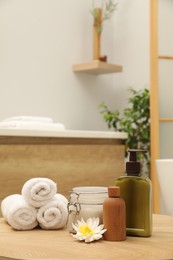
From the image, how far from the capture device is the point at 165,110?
3.38 metres

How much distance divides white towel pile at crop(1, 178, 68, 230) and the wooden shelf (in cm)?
227

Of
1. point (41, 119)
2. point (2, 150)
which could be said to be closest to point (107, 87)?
point (41, 119)

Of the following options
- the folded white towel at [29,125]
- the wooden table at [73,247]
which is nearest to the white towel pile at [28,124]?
the folded white towel at [29,125]

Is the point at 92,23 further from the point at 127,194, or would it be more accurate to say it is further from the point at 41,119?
the point at 127,194

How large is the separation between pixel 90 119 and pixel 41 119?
886mm

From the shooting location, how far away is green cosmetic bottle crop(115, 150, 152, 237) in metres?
1.22

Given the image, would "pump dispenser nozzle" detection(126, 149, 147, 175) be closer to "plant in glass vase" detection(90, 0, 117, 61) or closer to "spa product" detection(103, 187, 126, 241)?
"spa product" detection(103, 187, 126, 241)

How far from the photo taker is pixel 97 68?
3.53 metres

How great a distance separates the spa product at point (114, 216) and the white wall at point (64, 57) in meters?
2.09

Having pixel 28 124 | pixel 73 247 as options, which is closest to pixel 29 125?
pixel 28 124

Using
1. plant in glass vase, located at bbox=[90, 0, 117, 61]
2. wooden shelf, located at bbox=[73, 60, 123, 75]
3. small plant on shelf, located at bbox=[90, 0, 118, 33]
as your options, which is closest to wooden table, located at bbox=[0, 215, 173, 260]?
wooden shelf, located at bbox=[73, 60, 123, 75]

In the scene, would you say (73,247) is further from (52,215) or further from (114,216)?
(52,215)

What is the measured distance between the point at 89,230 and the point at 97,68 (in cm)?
250

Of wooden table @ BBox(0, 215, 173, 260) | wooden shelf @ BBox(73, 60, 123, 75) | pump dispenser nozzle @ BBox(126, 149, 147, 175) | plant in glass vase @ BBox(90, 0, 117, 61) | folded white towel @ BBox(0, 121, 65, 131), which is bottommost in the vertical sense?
wooden table @ BBox(0, 215, 173, 260)
